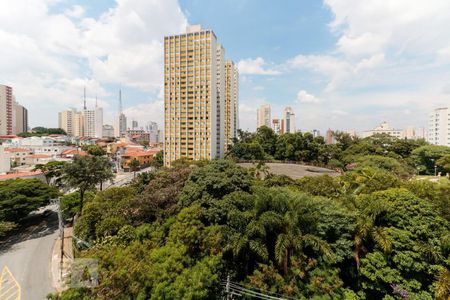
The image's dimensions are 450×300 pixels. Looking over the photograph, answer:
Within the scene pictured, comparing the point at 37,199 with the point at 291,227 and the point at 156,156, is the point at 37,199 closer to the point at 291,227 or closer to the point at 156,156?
the point at 291,227

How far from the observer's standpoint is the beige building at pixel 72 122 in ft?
408

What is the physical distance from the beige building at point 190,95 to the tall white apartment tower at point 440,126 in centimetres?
6765

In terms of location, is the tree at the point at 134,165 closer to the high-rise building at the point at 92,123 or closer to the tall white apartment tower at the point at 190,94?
the tall white apartment tower at the point at 190,94

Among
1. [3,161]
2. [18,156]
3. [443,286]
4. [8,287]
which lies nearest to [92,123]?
[18,156]

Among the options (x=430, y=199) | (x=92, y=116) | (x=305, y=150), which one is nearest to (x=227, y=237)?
(x=430, y=199)

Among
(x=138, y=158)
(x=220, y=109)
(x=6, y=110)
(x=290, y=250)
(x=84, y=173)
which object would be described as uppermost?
(x=6, y=110)

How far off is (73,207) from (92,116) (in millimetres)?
124036

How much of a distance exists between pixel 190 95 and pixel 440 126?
243ft

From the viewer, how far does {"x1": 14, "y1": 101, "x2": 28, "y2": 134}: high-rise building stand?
98938mm

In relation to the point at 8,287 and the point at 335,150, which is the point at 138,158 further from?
the point at 335,150

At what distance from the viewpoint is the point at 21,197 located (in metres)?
18.4

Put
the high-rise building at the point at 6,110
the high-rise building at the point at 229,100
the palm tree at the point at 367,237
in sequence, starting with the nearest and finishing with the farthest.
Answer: the palm tree at the point at 367,237, the high-rise building at the point at 229,100, the high-rise building at the point at 6,110

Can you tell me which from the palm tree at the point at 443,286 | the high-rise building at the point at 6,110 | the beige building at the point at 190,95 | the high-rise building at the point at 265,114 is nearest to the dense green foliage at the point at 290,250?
the palm tree at the point at 443,286

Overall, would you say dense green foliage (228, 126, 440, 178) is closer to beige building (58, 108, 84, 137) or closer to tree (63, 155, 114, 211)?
tree (63, 155, 114, 211)
